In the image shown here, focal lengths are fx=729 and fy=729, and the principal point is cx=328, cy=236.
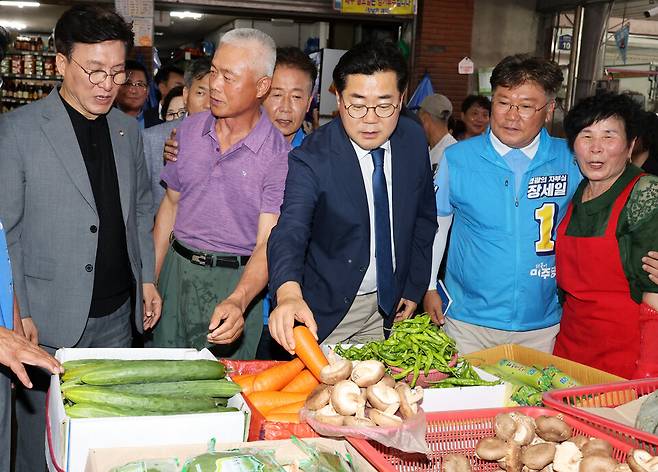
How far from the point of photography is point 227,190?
3.17 meters

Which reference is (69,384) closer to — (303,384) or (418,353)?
(303,384)

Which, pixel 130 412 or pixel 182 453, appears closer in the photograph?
pixel 182 453

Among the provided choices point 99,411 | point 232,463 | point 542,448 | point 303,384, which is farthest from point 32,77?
point 542,448

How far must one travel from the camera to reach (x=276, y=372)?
2271mm

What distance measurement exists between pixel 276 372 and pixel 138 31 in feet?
26.3

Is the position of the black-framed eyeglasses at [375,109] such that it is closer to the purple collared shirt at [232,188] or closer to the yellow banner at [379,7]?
the purple collared shirt at [232,188]

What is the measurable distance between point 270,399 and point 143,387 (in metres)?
0.37

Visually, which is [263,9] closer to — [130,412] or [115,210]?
[115,210]

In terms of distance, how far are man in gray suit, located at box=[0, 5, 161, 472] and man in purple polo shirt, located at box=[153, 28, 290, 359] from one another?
296mm

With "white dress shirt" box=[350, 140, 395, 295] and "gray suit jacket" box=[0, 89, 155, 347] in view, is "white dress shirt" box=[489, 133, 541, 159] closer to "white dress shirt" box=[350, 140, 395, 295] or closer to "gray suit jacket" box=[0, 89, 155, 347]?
"white dress shirt" box=[350, 140, 395, 295]

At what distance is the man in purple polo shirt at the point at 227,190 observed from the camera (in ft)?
10.2

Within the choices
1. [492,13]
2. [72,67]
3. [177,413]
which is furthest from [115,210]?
[492,13]

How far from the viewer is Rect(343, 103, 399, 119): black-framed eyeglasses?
2619mm

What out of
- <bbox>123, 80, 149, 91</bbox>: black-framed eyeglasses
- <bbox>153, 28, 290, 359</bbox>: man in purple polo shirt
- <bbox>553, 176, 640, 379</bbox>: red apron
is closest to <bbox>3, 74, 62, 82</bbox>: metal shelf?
<bbox>123, 80, 149, 91</bbox>: black-framed eyeglasses
